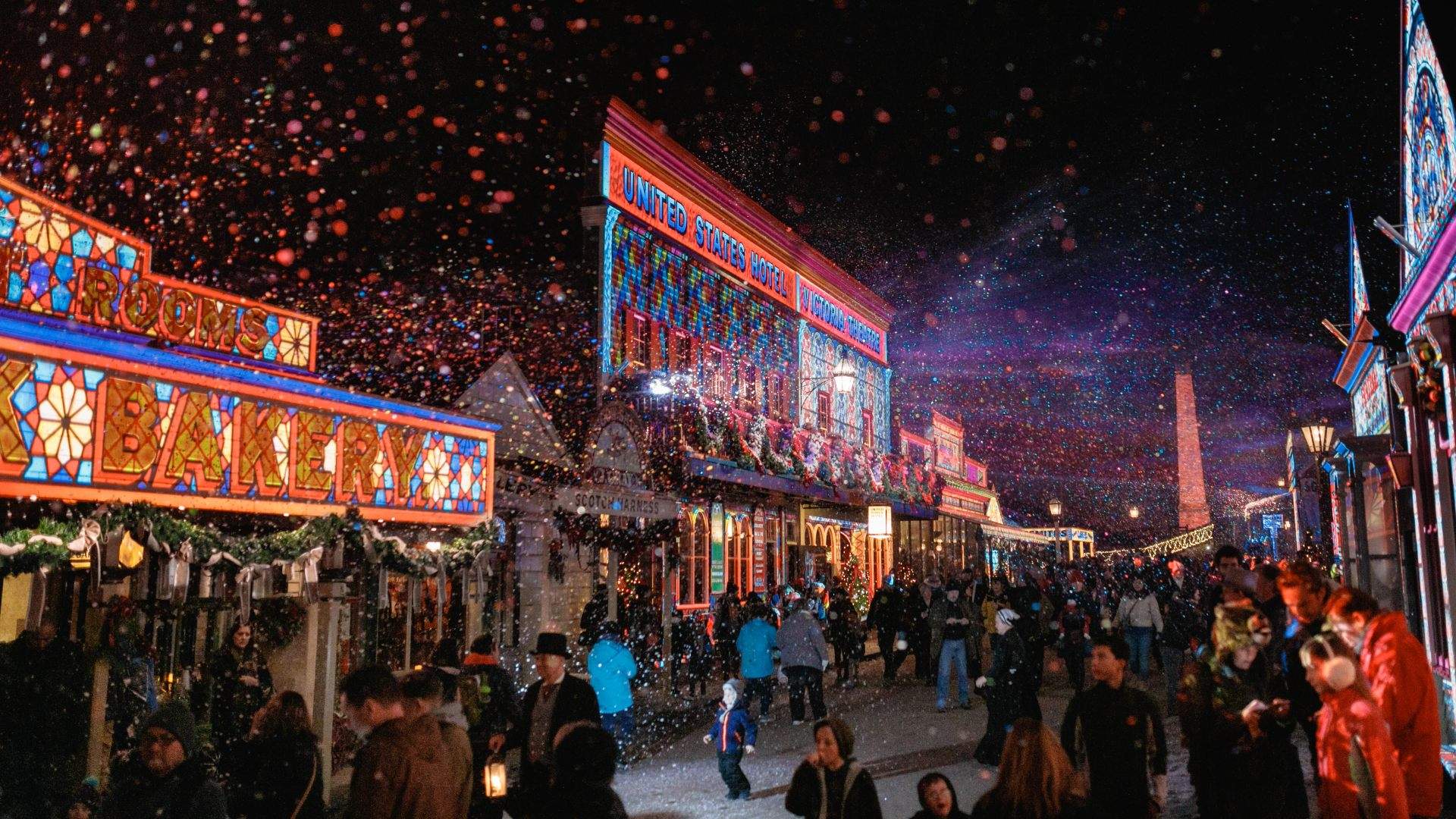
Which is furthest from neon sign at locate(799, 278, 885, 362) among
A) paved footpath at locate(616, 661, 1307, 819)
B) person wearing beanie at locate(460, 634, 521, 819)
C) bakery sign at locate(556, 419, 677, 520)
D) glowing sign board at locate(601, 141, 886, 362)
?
person wearing beanie at locate(460, 634, 521, 819)

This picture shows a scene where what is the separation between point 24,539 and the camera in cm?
779

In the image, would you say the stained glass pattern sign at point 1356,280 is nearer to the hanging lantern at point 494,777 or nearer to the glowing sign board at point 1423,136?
the glowing sign board at point 1423,136

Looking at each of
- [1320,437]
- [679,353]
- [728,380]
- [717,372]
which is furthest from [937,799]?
[728,380]

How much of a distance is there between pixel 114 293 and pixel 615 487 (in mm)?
8394

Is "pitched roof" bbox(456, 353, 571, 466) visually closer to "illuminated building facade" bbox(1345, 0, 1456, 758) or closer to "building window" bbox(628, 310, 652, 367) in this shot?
"building window" bbox(628, 310, 652, 367)

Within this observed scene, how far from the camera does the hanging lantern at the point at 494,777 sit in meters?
5.89

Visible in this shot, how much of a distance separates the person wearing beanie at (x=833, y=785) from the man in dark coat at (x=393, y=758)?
159 cm

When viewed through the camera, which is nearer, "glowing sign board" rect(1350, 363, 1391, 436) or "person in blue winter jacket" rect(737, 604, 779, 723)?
"person in blue winter jacket" rect(737, 604, 779, 723)

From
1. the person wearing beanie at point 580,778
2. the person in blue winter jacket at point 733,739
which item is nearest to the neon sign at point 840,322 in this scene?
the person in blue winter jacket at point 733,739

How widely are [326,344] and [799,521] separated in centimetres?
1636

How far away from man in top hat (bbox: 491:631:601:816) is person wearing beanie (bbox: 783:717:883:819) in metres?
1.38

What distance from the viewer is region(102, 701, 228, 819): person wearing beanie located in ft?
15.6

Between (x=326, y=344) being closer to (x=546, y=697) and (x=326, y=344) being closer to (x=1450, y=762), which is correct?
(x=546, y=697)

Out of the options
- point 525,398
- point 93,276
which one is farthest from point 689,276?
point 93,276
